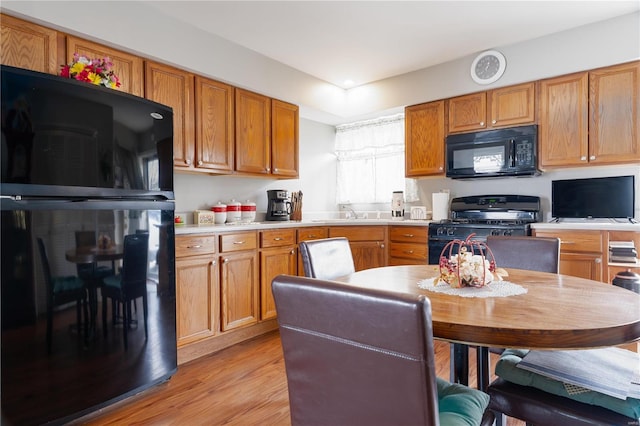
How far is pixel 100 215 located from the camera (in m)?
1.84

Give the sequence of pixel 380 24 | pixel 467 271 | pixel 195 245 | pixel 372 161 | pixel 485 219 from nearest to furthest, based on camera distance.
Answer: pixel 467 271 → pixel 195 245 → pixel 380 24 → pixel 485 219 → pixel 372 161

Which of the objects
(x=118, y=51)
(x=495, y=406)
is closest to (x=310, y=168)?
(x=118, y=51)

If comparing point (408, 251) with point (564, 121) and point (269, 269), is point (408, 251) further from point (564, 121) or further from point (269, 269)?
point (564, 121)

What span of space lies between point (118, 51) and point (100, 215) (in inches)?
50.4

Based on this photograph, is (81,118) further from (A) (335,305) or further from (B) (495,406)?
(B) (495,406)

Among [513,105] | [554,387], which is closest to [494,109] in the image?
[513,105]

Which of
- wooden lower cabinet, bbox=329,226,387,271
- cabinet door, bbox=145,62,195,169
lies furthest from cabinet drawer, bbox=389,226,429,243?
cabinet door, bbox=145,62,195,169

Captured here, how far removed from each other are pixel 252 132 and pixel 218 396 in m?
2.22

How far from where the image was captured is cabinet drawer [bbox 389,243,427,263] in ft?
11.8

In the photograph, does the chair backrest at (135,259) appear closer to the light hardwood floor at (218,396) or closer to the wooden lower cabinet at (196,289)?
the wooden lower cabinet at (196,289)

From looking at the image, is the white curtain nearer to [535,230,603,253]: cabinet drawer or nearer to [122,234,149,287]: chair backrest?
[535,230,603,253]: cabinet drawer

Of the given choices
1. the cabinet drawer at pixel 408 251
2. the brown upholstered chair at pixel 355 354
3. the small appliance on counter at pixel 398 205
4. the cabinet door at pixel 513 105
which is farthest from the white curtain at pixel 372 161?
the brown upholstered chair at pixel 355 354

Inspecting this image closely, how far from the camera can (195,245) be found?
8.50 feet

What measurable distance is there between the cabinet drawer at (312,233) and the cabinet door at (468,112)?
1.65 m
